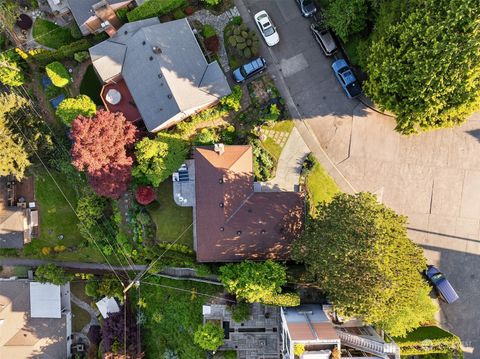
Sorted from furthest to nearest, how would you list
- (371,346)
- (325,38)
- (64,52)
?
1. (64,52)
2. (325,38)
3. (371,346)

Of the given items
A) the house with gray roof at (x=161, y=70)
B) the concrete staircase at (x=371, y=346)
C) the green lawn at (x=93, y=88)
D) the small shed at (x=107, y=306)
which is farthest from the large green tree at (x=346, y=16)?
the small shed at (x=107, y=306)

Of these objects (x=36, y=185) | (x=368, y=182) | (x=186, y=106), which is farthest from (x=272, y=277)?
(x=36, y=185)

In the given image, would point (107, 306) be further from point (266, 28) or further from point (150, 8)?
point (266, 28)

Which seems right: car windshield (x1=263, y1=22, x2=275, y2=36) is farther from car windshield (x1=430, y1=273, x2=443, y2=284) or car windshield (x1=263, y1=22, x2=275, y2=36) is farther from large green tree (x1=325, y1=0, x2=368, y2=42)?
car windshield (x1=430, y1=273, x2=443, y2=284)

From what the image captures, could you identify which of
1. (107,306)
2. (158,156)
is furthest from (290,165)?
(107,306)

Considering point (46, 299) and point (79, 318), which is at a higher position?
point (46, 299)

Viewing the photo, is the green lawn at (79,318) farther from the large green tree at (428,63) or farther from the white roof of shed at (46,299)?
the large green tree at (428,63)

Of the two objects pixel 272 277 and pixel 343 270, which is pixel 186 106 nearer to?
pixel 272 277

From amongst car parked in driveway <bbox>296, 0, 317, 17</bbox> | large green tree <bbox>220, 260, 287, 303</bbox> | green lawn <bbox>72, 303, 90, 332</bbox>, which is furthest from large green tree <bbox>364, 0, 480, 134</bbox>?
green lawn <bbox>72, 303, 90, 332</bbox>
